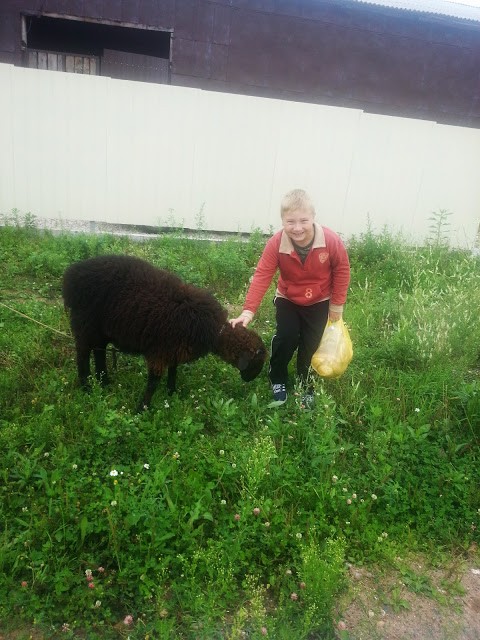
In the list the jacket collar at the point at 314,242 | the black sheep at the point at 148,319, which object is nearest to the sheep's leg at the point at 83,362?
the black sheep at the point at 148,319

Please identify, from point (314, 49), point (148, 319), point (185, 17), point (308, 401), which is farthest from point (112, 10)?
point (308, 401)

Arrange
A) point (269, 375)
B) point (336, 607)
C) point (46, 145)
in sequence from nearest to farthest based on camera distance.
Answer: point (336, 607) → point (269, 375) → point (46, 145)

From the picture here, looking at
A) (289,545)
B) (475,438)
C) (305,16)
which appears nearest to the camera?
(289,545)

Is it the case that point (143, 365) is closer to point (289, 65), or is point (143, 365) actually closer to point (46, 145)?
point (46, 145)

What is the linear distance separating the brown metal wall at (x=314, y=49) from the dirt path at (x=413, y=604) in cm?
1018

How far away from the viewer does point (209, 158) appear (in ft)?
25.6

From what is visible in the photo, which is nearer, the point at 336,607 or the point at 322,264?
the point at 336,607

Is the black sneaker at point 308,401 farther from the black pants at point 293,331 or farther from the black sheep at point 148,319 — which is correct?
the black sheep at point 148,319

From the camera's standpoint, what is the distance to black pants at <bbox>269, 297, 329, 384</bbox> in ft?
13.5

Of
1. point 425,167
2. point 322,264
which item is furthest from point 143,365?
point 425,167

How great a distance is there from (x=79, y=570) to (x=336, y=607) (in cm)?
131

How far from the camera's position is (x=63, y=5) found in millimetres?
9492

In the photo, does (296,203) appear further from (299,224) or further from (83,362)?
(83,362)

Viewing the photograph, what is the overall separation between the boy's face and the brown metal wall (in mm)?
8039
